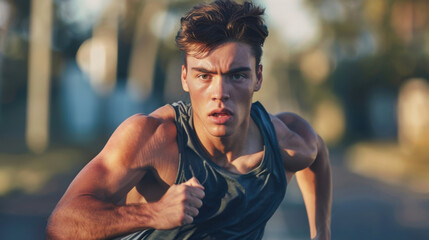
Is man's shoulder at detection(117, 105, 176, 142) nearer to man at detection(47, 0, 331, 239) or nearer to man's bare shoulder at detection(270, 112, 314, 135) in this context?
man at detection(47, 0, 331, 239)

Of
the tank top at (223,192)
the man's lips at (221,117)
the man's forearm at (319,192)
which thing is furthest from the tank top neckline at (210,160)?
the man's forearm at (319,192)

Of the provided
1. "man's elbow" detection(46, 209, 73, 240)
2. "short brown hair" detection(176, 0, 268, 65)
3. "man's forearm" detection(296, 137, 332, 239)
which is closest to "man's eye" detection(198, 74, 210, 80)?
"short brown hair" detection(176, 0, 268, 65)

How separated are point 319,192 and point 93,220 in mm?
1768

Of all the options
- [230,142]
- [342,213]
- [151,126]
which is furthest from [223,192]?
[342,213]

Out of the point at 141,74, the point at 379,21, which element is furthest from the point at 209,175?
the point at 141,74

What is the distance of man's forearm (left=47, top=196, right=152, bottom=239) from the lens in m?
3.07

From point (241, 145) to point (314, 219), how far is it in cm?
84

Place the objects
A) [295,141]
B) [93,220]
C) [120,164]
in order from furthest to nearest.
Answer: [295,141], [120,164], [93,220]

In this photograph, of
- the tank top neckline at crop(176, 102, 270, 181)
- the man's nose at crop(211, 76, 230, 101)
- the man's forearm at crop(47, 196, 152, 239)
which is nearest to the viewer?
the man's forearm at crop(47, 196, 152, 239)

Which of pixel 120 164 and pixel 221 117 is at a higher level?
pixel 221 117

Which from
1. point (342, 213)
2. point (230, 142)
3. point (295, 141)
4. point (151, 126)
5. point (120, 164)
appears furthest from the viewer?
point (342, 213)

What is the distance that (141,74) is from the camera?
43906mm

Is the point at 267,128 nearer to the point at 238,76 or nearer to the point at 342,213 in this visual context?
the point at 238,76

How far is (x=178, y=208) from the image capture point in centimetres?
307
